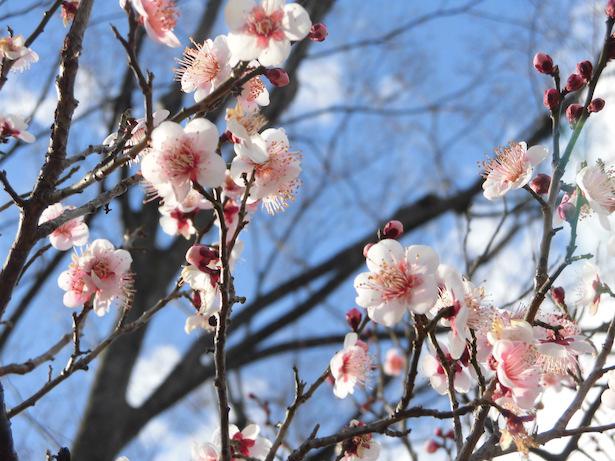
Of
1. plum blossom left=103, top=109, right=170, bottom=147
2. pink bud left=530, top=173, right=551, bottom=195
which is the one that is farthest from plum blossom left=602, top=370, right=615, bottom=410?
plum blossom left=103, top=109, right=170, bottom=147

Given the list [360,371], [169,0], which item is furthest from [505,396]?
[169,0]

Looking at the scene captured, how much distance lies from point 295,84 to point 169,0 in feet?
14.3

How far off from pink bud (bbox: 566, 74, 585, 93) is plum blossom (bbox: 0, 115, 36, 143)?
132 centimetres

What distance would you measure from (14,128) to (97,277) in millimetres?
475

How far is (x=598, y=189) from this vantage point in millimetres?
1493

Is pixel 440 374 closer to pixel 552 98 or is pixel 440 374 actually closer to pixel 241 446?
pixel 241 446

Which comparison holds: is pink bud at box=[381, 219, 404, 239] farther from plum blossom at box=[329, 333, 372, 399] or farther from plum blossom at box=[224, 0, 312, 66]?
plum blossom at box=[224, 0, 312, 66]

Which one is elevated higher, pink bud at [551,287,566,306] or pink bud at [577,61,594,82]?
pink bud at [577,61,594,82]

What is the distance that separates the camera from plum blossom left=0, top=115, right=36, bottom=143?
5.98 ft

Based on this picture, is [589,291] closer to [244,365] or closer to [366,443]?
[366,443]

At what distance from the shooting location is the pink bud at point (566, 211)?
1499mm

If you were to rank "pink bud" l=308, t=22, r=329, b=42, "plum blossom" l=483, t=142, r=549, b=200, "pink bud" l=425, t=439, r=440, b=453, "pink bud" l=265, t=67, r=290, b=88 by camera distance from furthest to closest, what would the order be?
"pink bud" l=425, t=439, r=440, b=453 → "plum blossom" l=483, t=142, r=549, b=200 → "pink bud" l=308, t=22, r=329, b=42 → "pink bud" l=265, t=67, r=290, b=88

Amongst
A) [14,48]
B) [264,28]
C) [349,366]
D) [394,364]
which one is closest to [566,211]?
[349,366]

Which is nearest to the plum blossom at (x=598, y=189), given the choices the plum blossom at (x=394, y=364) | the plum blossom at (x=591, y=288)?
the plum blossom at (x=591, y=288)
